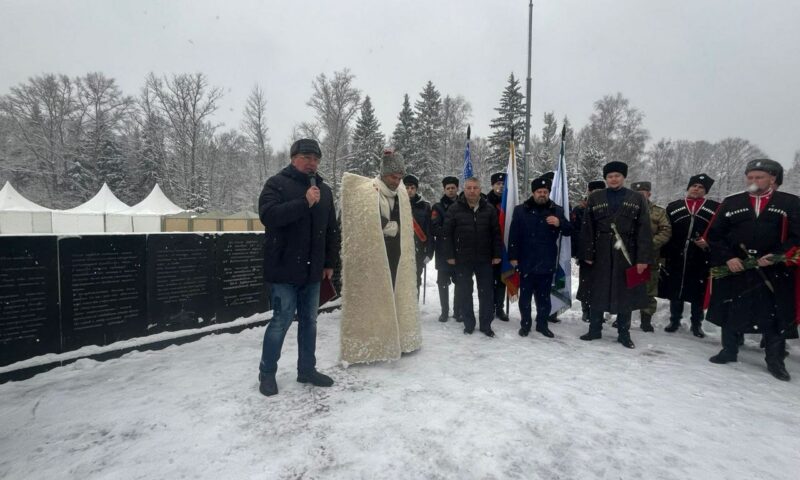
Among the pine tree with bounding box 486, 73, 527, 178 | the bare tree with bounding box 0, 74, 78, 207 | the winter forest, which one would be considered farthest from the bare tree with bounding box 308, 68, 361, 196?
the bare tree with bounding box 0, 74, 78, 207

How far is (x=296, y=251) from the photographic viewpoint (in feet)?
10.6

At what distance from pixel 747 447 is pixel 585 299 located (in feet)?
8.80

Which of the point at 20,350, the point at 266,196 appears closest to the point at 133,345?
the point at 20,350

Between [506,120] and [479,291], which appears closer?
[479,291]

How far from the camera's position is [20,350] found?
Result: 358 centimetres

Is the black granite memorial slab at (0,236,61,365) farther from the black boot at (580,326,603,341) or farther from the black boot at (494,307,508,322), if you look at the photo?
the black boot at (580,326,603,341)

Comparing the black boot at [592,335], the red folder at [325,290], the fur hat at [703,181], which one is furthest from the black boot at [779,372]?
the red folder at [325,290]

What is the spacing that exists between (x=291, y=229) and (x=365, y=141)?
29310 millimetres

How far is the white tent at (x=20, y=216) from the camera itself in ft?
53.5

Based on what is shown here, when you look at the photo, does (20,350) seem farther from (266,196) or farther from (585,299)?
(585,299)

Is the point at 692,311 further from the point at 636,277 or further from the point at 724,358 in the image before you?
the point at 636,277

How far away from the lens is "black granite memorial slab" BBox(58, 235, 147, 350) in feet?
12.7

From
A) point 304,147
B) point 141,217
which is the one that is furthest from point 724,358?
point 141,217

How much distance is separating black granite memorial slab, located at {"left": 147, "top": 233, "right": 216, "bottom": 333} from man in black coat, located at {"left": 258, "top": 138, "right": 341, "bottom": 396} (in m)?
2.06
